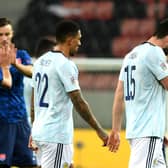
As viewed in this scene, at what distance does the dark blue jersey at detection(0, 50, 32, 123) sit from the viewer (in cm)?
708

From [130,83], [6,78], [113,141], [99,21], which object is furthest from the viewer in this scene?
[99,21]

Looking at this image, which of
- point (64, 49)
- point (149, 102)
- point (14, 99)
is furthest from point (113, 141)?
point (14, 99)

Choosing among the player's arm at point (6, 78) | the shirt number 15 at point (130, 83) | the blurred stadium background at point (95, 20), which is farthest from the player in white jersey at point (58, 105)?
the blurred stadium background at point (95, 20)

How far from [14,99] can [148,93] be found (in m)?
1.64

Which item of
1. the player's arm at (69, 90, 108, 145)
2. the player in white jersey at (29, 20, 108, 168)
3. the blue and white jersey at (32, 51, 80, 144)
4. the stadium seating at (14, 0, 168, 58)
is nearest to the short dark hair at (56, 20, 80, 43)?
the player in white jersey at (29, 20, 108, 168)

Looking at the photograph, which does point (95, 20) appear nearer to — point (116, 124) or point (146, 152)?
point (116, 124)

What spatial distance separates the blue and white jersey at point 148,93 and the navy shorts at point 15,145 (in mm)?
1510

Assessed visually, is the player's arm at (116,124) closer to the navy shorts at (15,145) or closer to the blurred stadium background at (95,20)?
the navy shorts at (15,145)

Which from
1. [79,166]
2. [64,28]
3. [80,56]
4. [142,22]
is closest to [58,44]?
[64,28]

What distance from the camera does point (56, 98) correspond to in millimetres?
6066

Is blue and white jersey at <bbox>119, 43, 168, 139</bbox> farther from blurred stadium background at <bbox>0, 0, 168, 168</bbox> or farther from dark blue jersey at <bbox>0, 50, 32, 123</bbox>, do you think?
blurred stadium background at <bbox>0, 0, 168, 168</bbox>

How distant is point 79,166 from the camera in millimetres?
9609

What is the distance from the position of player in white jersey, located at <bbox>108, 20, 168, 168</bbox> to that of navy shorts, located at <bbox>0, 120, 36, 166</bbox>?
4.92 feet

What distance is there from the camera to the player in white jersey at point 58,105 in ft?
19.8
